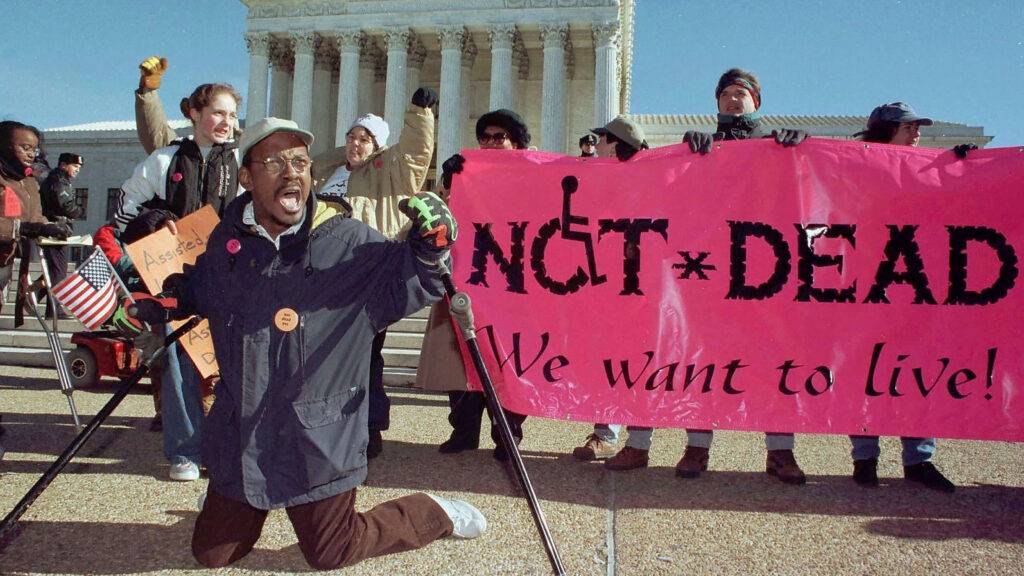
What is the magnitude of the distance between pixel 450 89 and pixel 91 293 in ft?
116

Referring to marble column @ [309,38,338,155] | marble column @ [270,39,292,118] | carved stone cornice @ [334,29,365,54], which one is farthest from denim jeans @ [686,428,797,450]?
marble column @ [270,39,292,118]

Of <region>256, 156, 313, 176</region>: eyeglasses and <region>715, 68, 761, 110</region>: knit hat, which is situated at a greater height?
<region>715, 68, 761, 110</region>: knit hat

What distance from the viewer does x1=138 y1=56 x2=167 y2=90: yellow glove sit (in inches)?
176

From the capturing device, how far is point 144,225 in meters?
4.12

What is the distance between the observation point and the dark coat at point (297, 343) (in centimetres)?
260

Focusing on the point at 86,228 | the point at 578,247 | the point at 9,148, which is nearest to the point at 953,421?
the point at 578,247

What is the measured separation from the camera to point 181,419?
4.00m

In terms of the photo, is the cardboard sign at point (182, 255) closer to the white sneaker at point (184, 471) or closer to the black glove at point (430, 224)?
the white sneaker at point (184, 471)

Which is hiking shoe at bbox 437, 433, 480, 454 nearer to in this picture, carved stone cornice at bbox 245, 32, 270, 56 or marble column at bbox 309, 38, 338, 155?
marble column at bbox 309, 38, 338, 155

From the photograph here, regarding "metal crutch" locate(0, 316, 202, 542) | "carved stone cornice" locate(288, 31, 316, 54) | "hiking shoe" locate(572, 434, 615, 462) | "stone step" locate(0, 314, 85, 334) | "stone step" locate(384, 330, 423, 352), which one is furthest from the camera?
"carved stone cornice" locate(288, 31, 316, 54)

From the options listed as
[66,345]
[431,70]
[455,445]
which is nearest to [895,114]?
[455,445]

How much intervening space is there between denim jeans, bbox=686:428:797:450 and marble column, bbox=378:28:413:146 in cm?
3487

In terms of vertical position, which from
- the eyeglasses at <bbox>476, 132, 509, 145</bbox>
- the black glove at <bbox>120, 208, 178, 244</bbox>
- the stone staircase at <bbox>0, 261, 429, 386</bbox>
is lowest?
the stone staircase at <bbox>0, 261, 429, 386</bbox>

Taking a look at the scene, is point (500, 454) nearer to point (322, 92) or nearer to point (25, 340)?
point (25, 340)
